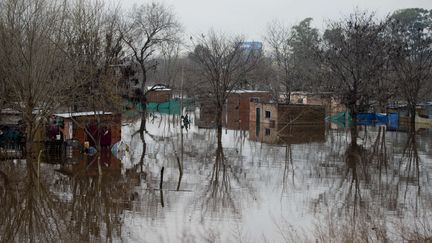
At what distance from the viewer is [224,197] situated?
17.5 meters

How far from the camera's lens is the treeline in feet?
79.9

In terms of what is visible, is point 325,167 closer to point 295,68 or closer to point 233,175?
point 233,175

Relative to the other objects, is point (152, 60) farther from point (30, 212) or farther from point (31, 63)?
point (30, 212)

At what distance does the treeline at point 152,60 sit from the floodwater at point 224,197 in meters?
3.54

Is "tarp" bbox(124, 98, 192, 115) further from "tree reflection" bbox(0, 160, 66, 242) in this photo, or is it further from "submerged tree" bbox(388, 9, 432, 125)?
"tree reflection" bbox(0, 160, 66, 242)

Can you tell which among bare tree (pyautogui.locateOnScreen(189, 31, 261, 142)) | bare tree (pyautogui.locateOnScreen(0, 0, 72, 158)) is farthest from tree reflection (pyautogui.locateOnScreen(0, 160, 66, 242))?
bare tree (pyautogui.locateOnScreen(189, 31, 261, 142))

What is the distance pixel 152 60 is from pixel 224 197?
44.6 meters

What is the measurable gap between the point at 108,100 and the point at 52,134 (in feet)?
10.5

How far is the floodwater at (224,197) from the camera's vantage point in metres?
13.2

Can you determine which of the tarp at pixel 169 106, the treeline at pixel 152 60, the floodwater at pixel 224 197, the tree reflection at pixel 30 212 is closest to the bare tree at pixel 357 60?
the treeline at pixel 152 60

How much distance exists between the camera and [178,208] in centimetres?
1572

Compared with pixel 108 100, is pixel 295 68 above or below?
above

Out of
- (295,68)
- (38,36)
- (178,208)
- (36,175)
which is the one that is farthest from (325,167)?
(295,68)

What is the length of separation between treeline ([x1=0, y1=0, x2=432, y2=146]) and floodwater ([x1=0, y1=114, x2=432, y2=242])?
3.54 m
